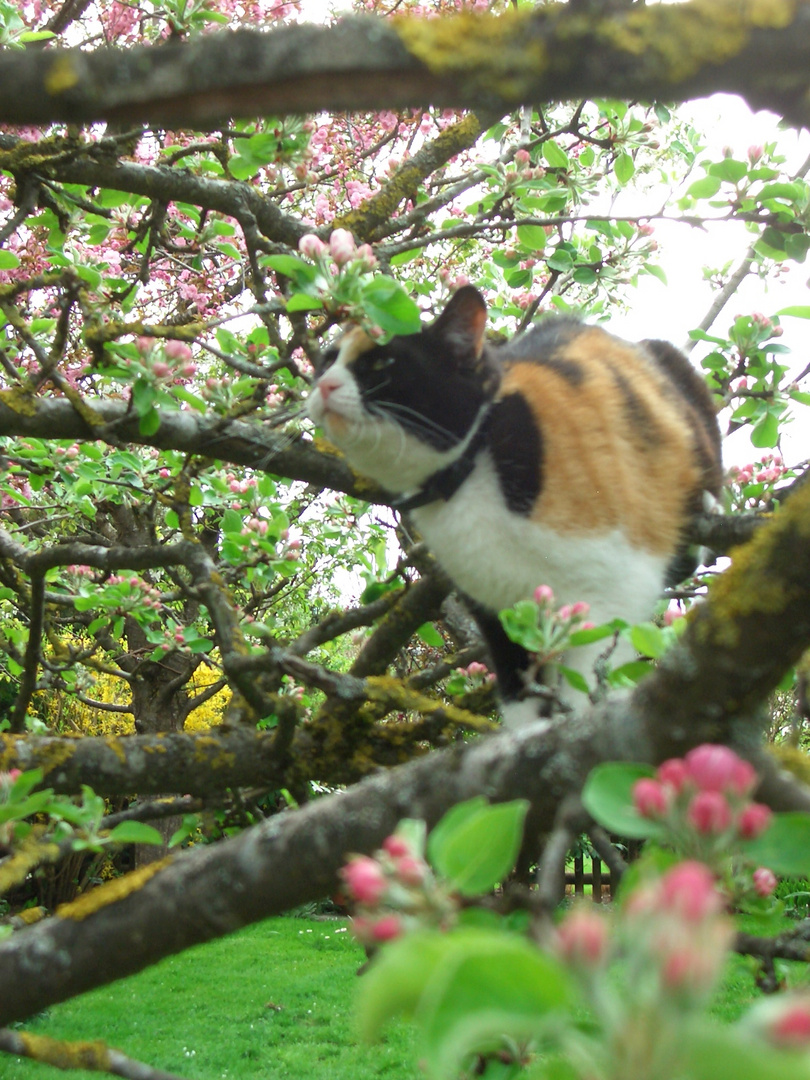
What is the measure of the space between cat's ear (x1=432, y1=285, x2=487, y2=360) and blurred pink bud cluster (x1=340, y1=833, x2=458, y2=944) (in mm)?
1814

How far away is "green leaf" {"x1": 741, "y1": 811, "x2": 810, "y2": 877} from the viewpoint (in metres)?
0.62

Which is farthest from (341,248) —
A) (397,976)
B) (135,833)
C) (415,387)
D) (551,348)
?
(397,976)

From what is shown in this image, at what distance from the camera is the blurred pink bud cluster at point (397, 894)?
530 millimetres

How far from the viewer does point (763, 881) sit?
114 centimetres

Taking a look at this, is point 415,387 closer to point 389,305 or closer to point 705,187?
point 389,305

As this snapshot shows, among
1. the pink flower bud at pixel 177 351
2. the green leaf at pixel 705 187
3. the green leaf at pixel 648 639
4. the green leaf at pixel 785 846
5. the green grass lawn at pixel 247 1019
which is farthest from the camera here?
the green grass lawn at pixel 247 1019

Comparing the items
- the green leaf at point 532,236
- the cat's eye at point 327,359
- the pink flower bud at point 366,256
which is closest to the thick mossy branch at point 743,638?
the pink flower bud at point 366,256

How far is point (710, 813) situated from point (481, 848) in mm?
140

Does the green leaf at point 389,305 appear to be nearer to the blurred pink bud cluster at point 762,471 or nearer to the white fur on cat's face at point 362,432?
the white fur on cat's face at point 362,432

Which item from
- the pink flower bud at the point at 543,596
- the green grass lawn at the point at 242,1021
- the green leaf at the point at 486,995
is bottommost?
the green grass lawn at the point at 242,1021

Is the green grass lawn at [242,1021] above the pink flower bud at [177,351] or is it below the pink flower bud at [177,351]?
below

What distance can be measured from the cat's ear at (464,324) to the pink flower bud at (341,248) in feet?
1.65

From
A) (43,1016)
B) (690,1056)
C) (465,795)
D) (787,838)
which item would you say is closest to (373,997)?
(690,1056)

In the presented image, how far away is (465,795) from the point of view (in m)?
1.08
